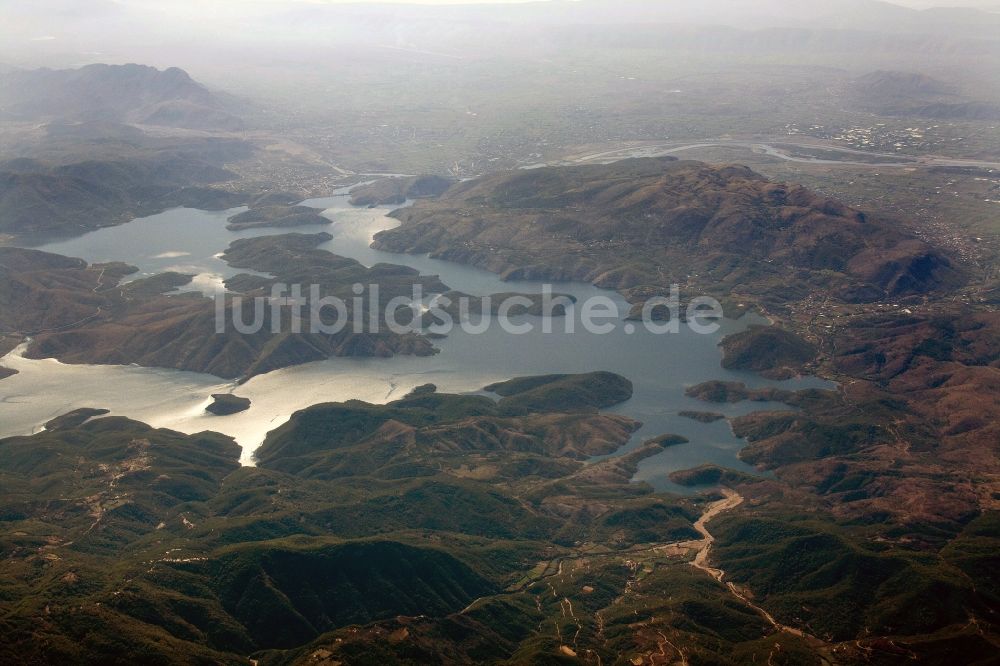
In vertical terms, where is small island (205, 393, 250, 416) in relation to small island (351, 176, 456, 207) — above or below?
below

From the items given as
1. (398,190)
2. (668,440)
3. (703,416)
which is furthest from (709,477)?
(398,190)

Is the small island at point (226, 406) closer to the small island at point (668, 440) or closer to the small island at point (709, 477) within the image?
the small island at point (668, 440)

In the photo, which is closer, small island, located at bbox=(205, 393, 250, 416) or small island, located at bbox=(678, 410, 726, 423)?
small island, located at bbox=(678, 410, 726, 423)

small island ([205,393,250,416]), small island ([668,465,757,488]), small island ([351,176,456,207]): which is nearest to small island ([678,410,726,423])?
small island ([668,465,757,488])


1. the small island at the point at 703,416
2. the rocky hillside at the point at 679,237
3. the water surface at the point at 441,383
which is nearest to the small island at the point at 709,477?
the water surface at the point at 441,383

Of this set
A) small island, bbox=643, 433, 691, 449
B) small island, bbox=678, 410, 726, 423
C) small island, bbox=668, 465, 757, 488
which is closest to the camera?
small island, bbox=668, 465, 757, 488

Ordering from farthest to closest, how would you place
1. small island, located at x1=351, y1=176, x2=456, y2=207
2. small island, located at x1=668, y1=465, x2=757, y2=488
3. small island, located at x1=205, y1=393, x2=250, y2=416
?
small island, located at x1=351, y1=176, x2=456, y2=207 < small island, located at x1=205, y1=393, x2=250, y2=416 < small island, located at x1=668, y1=465, x2=757, y2=488

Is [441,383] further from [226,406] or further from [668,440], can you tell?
[668,440]

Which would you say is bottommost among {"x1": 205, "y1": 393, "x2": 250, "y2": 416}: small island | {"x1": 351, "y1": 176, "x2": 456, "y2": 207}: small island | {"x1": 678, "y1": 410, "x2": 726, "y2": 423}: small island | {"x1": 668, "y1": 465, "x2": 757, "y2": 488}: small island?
{"x1": 205, "y1": 393, "x2": 250, "y2": 416}: small island

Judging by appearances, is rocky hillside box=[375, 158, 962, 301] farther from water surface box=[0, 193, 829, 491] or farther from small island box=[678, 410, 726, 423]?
small island box=[678, 410, 726, 423]
